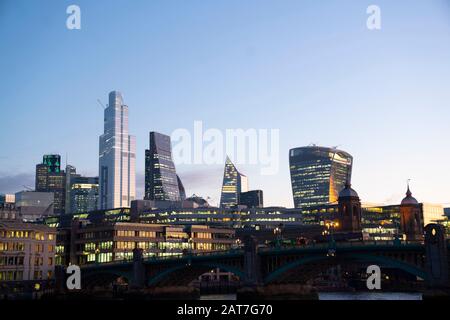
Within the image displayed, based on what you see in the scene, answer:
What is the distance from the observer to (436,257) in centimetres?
10319

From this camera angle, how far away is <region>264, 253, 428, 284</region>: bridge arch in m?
107

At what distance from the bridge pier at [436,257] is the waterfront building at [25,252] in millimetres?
108452

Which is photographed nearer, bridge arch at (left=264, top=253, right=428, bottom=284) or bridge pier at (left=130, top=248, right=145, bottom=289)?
bridge arch at (left=264, top=253, right=428, bottom=284)

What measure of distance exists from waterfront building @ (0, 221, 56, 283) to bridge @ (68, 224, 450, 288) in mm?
13236

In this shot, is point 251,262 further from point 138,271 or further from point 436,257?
point 436,257

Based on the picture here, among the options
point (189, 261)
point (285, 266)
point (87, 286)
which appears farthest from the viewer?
point (87, 286)

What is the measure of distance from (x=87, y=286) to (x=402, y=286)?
89056 millimetres

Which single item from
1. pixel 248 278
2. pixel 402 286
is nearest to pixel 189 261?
pixel 248 278

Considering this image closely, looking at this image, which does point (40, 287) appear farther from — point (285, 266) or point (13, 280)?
point (285, 266)

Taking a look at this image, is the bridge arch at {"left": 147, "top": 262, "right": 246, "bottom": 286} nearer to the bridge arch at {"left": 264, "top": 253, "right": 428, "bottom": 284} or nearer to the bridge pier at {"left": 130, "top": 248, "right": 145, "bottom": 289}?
the bridge pier at {"left": 130, "top": 248, "right": 145, "bottom": 289}

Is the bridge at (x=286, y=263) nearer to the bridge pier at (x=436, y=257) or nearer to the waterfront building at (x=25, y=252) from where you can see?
the bridge pier at (x=436, y=257)

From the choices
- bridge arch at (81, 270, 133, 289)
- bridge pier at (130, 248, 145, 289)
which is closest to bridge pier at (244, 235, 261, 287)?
bridge pier at (130, 248, 145, 289)

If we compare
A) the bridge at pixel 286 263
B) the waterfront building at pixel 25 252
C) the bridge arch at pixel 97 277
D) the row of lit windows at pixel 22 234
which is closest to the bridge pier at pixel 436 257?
the bridge at pixel 286 263

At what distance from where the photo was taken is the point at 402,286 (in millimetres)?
183750
